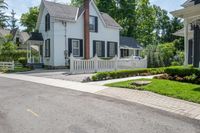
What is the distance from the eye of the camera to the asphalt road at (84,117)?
603cm

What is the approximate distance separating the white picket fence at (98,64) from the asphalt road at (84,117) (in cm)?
1057

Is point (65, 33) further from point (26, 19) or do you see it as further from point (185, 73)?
point (26, 19)

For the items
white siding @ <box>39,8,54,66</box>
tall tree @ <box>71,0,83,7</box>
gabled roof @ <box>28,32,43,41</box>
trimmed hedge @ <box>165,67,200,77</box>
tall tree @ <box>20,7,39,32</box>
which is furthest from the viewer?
tall tree @ <box>20,7,39,32</box>

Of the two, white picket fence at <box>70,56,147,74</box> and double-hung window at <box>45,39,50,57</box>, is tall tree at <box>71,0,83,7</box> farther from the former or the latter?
white picket fence at <box>70,56,147,74</box>

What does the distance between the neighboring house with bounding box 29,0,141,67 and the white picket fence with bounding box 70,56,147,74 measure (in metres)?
5.53

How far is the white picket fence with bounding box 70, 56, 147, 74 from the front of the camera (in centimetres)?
2008

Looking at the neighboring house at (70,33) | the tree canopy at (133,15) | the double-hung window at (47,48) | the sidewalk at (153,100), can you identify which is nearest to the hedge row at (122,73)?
the sidewalk at (153,100)

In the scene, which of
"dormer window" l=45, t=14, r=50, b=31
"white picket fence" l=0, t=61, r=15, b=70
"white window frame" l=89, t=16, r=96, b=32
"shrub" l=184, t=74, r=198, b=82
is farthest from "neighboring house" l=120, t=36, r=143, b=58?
"shrub" l=184, t=74, r=198, b=82

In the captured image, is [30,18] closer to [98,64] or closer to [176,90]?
[98,64]

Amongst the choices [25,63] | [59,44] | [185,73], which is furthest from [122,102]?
[25,63]

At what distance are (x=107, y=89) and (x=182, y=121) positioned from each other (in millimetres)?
5561

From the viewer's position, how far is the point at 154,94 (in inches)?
408

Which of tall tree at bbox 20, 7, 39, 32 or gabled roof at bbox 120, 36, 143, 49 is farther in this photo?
tall tree at bbox 20, 7, 39, 32

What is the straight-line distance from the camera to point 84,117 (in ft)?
23.1
